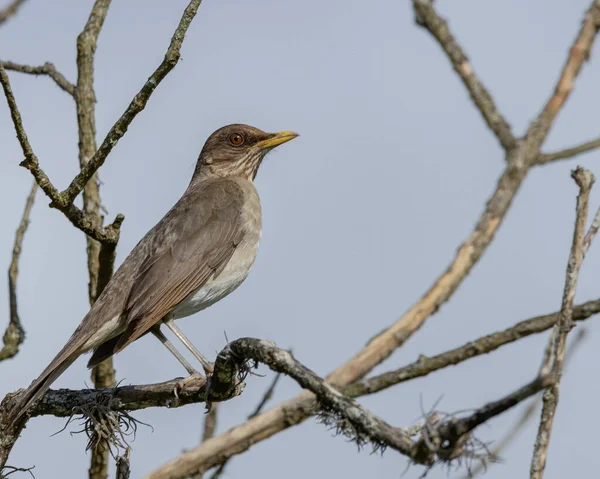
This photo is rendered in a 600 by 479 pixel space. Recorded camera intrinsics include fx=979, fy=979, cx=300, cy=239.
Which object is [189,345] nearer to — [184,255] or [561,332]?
[184,255]

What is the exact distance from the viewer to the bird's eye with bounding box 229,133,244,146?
10797 millimetres

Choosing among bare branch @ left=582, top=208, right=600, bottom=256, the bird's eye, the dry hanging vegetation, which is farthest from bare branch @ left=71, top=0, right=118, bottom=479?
bare branch @ left=582, top=208, right=600, bottom=256

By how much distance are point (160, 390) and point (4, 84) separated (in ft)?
7.45

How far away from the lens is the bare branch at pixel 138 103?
6.20 metres

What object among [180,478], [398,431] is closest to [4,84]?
[180,478]

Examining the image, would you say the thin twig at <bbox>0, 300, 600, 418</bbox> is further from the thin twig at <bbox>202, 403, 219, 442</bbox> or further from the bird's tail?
the thin twig at <bbox>202, 403, 219, 442</bbox>

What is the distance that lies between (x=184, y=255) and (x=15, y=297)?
4.95 feet

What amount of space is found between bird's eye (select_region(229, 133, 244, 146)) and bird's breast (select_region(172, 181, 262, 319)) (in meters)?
1.55

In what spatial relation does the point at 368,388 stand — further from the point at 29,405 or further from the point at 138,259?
the point at 138,259

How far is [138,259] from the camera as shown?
888 centimetres

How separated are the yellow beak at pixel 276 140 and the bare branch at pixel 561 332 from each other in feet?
20.1

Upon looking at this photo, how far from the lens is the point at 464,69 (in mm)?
7418

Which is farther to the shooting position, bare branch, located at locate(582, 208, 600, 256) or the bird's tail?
the bird's tail

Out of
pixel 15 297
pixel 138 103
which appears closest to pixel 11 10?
pixel 138 103
